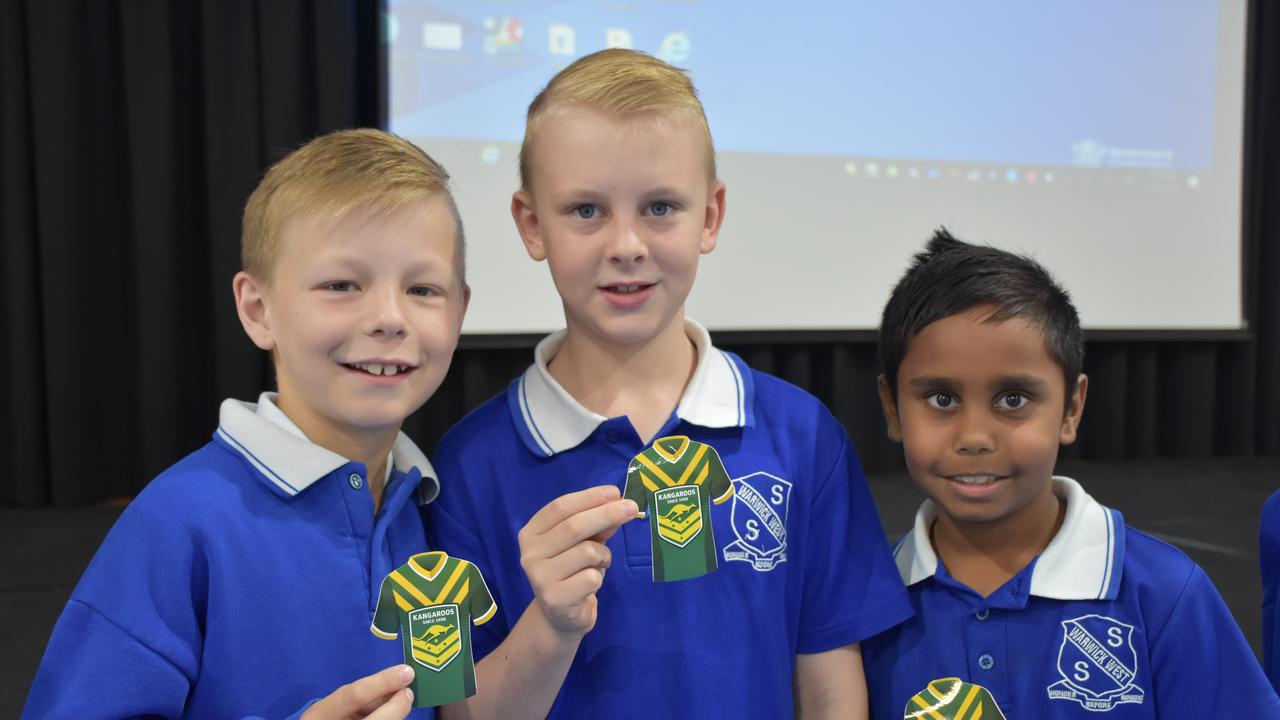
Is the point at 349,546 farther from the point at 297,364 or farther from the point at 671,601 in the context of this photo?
the point at 671,601

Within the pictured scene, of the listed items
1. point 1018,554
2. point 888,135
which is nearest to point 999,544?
point 1018,554

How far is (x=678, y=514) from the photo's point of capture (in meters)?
0.90

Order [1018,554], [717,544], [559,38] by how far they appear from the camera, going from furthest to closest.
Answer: [559,38], [1018,554], [717,544]

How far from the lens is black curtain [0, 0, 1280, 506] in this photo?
137 inches

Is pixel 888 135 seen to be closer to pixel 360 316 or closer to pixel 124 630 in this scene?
pixel 360 316

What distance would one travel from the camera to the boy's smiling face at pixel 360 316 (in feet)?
2.96

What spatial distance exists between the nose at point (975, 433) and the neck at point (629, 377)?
0.32m

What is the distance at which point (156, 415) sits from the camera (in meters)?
Answer: 3.66

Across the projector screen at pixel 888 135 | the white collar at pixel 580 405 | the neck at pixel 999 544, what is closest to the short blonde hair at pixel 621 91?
the white collar at pixel 580 405

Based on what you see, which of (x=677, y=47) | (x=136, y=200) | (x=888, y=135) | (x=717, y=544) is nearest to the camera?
(x=717, y=544)

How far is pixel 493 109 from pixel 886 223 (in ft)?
5.90

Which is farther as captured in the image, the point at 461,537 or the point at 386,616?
the point at 461,537

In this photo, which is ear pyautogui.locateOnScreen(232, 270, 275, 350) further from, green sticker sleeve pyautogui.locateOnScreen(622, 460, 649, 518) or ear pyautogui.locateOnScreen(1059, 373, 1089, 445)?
ear pyautogui.locateOnScreen(1059, 373, 1089, 445)

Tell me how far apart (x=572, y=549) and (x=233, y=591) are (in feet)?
0.98
